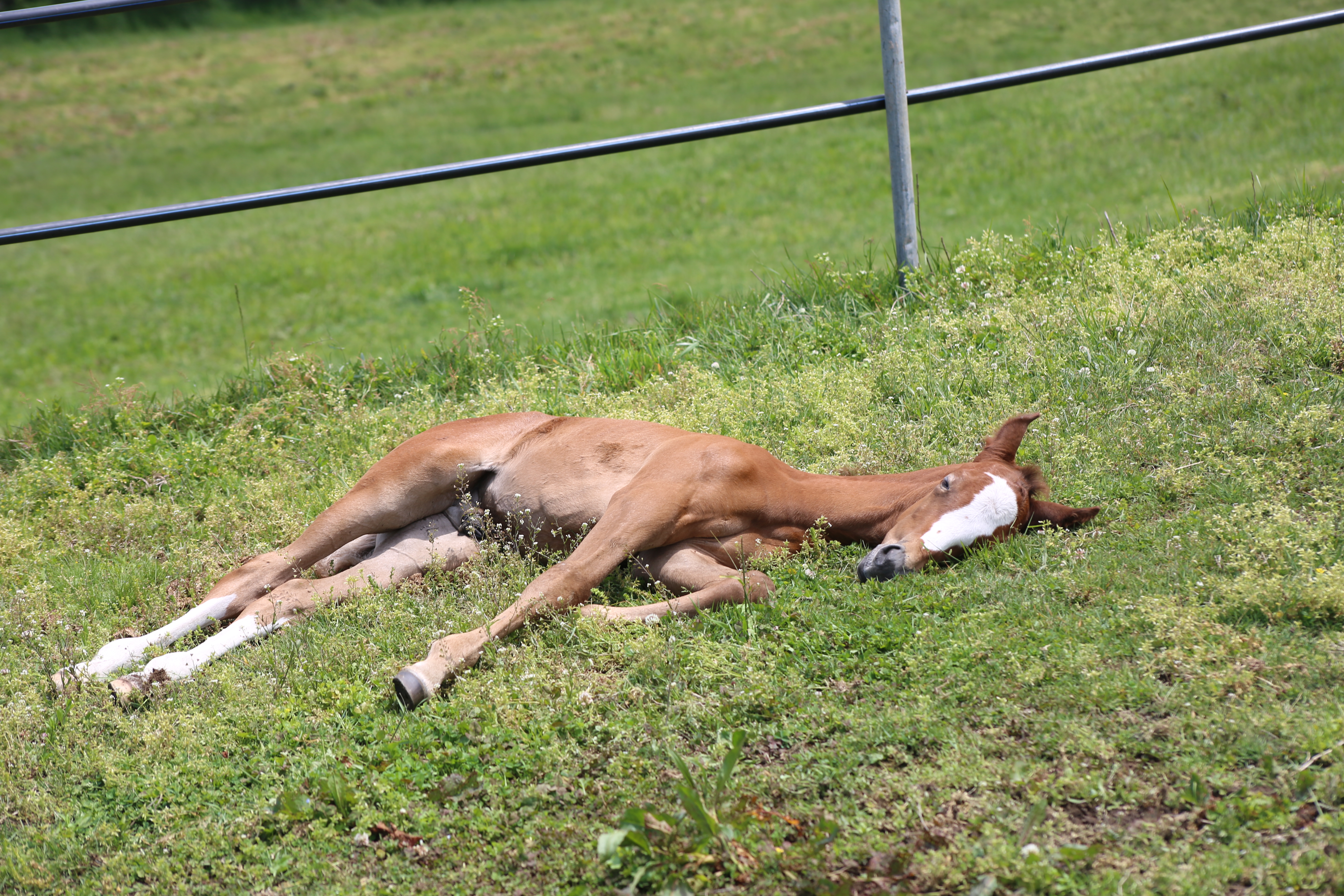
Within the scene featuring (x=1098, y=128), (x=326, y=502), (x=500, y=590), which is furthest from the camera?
(x=1098, y=128)

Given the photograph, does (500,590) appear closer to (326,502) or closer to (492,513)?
(492,513)

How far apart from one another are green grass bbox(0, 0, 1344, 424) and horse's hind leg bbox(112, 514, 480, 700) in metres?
3.33

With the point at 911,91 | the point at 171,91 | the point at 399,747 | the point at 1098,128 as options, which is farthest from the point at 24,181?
the point at 399,747

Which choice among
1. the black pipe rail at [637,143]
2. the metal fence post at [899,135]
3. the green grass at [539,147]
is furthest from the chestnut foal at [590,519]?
the green grass at [539,147]

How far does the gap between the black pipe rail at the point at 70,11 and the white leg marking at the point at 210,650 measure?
9.88 ft

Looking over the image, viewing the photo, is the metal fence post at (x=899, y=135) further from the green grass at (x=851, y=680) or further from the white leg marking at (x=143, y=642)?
the white leg marking at (x=143, y=642)

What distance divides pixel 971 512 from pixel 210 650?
2.86 meters

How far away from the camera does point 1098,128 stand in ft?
56.3

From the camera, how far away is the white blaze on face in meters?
3.95

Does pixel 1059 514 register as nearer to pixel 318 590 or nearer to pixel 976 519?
pixel 976 519

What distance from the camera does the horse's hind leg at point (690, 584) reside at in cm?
396

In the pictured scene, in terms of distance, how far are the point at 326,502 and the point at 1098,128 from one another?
50.0 feet

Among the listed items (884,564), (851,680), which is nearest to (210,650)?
(851,680)

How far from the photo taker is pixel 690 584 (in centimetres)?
418
